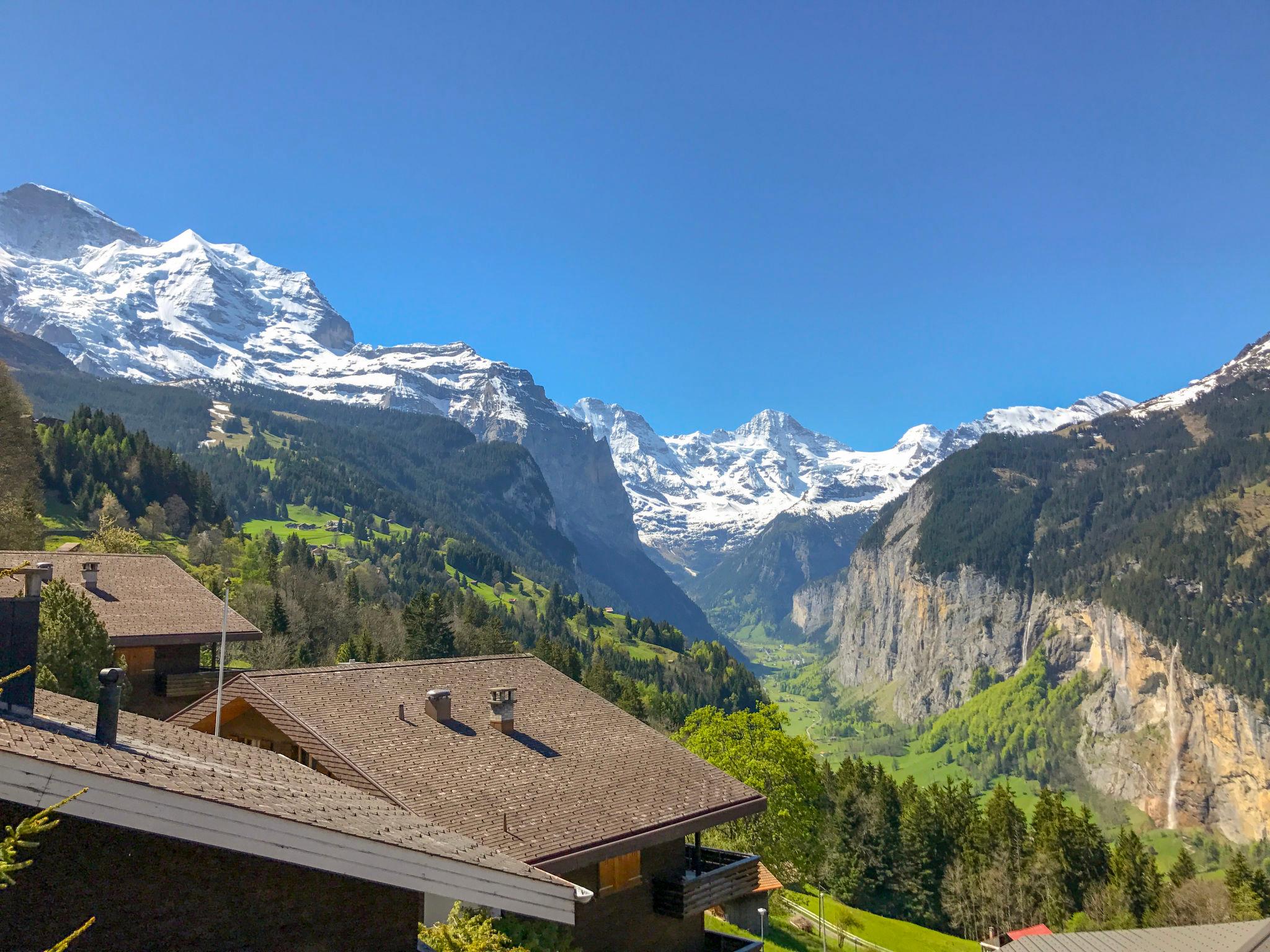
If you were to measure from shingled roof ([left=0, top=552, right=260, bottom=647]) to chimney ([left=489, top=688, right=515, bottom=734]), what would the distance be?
16297mm

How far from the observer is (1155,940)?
95.3 feet

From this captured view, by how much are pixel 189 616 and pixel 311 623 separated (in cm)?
5284

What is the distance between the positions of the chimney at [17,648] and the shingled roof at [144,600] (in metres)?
26.0

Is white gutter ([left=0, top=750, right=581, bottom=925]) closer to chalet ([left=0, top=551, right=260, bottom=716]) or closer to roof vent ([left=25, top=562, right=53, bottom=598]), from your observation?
roof vent ([left=25, top=562, right=53, bottom=598])

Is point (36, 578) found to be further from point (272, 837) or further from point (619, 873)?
point (619, 873)

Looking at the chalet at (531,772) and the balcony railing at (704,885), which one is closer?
the chalet at (531,772)

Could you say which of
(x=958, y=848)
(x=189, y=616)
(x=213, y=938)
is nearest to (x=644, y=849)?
(x=213, y=938)

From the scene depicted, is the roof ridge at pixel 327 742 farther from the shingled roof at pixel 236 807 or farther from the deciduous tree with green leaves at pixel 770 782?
Answer: the deciduous tree with green leaves at pixel 770 782

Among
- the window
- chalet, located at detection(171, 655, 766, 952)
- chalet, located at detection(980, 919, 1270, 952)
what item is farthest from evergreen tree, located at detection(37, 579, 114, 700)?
chalet, located at detection(980, 919, 1270, 952)

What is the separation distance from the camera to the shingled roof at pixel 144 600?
107 ft

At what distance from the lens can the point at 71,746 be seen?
763cm

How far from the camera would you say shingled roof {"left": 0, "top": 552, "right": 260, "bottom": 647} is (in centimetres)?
3272

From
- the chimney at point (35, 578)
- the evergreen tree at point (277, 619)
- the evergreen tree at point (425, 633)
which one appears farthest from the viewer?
the evergreen tree at point (425, 633)

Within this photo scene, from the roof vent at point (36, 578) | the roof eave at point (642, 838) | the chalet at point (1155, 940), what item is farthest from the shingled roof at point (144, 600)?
the chalet at point (1155, 940)
